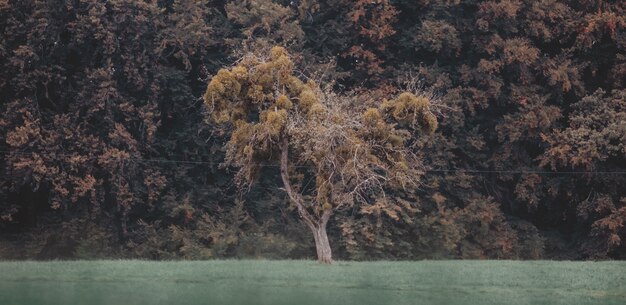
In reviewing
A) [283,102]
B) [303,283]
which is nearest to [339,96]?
[283,102]

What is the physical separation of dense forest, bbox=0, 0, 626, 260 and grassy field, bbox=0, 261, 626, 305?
804 centimetres

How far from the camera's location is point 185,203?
117 ft

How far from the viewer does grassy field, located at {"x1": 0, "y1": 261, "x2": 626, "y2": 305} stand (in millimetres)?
18766

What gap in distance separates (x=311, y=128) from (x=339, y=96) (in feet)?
29.4

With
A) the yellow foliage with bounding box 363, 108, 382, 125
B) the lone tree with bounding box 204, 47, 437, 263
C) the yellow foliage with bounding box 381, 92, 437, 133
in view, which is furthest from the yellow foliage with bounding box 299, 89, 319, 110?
the yellow foliage with bounding box 381, 92, 437, 133

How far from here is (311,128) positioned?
2519 centimetres

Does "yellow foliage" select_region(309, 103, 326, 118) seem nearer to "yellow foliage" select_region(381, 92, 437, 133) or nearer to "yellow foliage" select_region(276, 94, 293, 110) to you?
"yellow foliage" select_region(276, 94, 293, 110)

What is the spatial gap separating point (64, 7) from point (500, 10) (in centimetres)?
1650

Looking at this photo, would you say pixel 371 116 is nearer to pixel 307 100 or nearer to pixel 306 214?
pixel 307 100

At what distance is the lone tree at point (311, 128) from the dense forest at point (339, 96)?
6140mm

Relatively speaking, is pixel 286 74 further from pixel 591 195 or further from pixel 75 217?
pixel 591 195

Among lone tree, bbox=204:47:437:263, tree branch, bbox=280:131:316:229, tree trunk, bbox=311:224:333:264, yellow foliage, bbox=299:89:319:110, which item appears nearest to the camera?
lone tree, bbox=204:47:437:263

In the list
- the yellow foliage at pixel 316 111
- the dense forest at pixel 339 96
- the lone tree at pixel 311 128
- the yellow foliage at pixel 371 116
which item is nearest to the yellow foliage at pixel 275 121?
the lone tree at pixel 311 128

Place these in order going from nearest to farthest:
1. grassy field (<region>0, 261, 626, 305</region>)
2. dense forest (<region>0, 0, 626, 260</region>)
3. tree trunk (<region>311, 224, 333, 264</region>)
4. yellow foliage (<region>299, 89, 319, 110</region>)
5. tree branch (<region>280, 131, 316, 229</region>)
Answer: grassy field (<region>0, 261, 626, 305</region>), yellow foliage (<region>299, 89, 319, 110</region>), tree branch (<region>280, 131, 316, 229</region>), tree trunk (<region>311, 224, 333, 264</region>), dense forest (<region>0, 0, 626, 260</region>)
